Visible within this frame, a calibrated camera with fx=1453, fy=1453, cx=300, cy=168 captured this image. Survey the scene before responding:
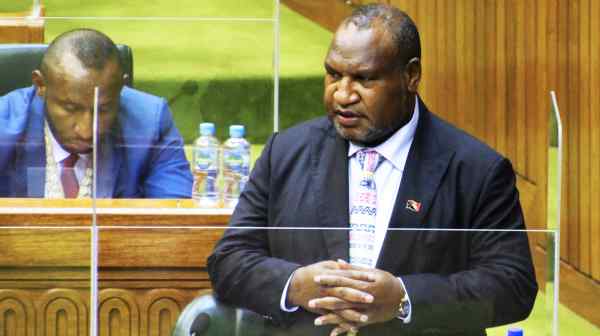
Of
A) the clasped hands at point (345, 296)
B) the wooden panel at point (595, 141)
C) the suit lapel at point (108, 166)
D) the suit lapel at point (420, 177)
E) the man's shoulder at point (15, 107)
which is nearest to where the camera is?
the clasped hands at point (345, 296)

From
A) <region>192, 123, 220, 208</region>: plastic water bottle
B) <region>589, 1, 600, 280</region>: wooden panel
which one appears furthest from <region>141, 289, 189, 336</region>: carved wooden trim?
<region>589, 1, 600, 280</region>: wooden panel

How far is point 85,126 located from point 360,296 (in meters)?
0.65

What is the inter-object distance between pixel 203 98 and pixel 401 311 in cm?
78

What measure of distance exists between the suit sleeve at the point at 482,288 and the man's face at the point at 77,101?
634 millimetres

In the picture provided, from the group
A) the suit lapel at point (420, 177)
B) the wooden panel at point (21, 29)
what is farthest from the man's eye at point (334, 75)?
the wooden panel at point (21, 29)

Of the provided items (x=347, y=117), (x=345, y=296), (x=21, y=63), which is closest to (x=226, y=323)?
(x=345, y=296)

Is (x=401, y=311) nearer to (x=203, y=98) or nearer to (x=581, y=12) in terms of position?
(x=203, y=98)

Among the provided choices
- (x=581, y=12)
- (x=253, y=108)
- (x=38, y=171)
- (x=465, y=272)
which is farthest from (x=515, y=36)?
(x=465, y=272)

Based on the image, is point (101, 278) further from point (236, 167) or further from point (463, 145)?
point (236, 167)

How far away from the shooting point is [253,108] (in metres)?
2.10

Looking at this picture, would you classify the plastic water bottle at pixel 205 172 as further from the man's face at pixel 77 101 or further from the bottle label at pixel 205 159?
the man's face at pixel 77 101

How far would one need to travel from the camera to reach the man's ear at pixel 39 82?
2000 mm

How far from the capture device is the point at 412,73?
171 centimetres

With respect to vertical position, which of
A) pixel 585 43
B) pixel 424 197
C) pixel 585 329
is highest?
pixel 585 43
